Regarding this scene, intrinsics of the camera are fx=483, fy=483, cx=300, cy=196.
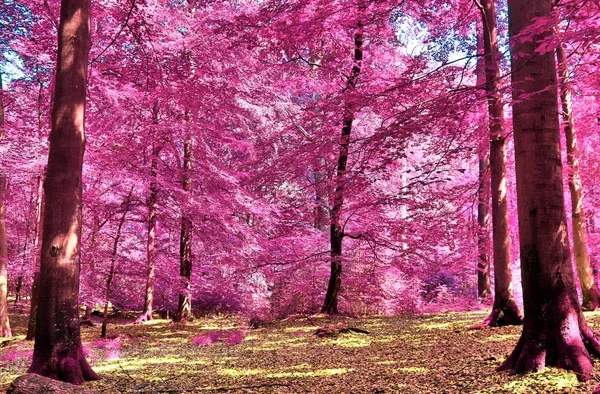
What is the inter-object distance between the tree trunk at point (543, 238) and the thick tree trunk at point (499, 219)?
2794 millimetres

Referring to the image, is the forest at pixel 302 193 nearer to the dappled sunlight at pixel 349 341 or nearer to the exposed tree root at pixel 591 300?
the dappled sunlight at pixel 349 341

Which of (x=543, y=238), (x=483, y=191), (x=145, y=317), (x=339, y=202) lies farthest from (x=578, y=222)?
(x=145, y=317)

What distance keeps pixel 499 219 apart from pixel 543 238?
148 inches

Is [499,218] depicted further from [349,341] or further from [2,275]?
[2,275]

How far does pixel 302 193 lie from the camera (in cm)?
1489

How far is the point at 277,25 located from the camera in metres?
7.70

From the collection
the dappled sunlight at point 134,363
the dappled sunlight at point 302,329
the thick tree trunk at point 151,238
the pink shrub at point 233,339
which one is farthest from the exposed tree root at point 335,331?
the thick tree trunk at point 151,238

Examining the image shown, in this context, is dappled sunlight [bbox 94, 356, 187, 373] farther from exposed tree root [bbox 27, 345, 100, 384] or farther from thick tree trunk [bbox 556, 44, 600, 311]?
thick tree trunk [bbox 556, 44, 600, 311]

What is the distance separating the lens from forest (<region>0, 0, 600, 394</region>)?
160 inches

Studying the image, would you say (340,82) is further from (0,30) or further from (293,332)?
(0,30)

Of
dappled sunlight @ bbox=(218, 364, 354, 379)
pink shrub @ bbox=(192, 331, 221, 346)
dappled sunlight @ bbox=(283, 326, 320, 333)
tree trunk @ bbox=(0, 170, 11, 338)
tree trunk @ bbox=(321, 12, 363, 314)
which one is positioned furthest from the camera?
tree trunk @ bbox=(321, 12, 363, 314)

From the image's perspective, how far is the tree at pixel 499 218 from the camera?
7051 mm

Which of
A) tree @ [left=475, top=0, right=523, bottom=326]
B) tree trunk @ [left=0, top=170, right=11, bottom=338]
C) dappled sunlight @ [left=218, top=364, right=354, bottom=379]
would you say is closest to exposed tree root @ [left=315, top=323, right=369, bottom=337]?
tree @ [left=475, top=0, right=523, bottom=326]

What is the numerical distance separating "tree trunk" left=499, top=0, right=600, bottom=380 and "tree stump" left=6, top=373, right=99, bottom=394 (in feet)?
11.0
